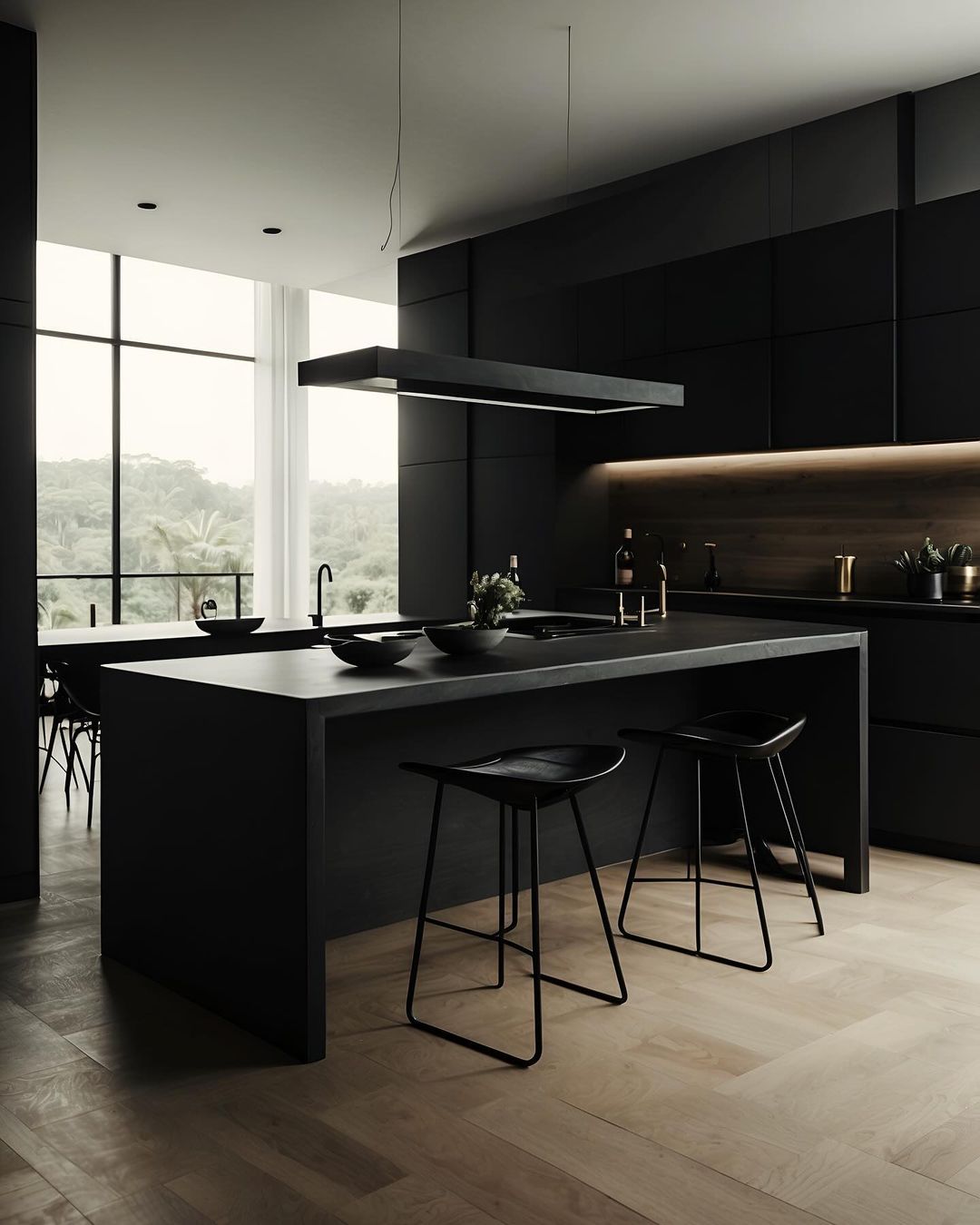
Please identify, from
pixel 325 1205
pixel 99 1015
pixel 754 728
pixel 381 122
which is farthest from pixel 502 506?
pixel 325 1205

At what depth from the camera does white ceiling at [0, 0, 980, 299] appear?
4312mm

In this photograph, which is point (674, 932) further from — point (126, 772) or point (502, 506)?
point (502, 506)

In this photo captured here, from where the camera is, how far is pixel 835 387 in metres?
5.11

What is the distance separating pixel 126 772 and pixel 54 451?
6.07 metres

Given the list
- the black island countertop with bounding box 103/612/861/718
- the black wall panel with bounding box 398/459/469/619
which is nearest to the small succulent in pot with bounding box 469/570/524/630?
the black island countertop with bounding box 103/612/861/718

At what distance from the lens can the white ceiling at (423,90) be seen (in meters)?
4.31

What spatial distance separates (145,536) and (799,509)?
5589mm

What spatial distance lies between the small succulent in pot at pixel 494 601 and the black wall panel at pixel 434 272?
3.89 metres

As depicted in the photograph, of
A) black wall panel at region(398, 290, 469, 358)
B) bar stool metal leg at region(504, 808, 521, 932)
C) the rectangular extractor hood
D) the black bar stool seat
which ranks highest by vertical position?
black wall panel at region(398, 290, 469, 358)

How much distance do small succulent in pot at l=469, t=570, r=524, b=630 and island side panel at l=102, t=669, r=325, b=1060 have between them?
96 centimetres

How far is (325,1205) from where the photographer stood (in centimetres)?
214

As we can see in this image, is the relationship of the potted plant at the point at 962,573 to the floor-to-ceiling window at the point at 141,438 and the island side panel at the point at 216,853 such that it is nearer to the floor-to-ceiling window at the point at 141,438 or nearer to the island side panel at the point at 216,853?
the island side panel at the point at 216,853

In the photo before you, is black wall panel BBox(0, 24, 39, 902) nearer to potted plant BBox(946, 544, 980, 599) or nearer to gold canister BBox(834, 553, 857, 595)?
gold canister BBox(834, 553, 857, 595)

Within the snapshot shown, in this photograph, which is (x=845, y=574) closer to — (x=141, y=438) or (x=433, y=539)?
(x=433, y=539)
